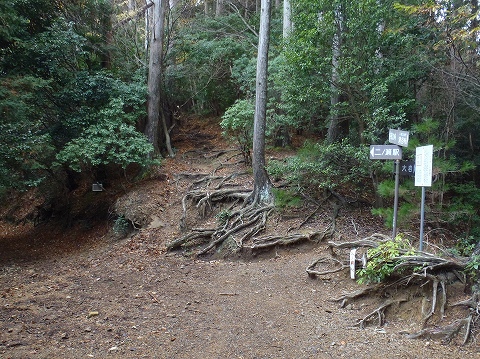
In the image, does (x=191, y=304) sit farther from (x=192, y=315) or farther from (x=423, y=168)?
(x=423, y=168)

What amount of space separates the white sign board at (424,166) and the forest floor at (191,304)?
5.27ft

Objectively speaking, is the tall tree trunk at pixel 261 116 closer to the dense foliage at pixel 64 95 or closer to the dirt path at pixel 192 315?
the dirt path at pixel 192 315

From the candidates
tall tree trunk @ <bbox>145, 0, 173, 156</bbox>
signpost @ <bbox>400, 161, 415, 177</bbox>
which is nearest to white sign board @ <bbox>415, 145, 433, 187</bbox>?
signpost @ <bbox>400, 161, 415, 177</bbox>

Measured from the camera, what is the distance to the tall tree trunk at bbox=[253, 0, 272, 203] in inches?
422

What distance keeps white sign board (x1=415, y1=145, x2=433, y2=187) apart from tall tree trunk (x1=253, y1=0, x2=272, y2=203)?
5.25 m

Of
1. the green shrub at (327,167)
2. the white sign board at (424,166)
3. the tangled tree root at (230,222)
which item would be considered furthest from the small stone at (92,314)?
the green shrub at (327,167)

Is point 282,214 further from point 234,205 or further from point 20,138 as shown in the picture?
point 20,138

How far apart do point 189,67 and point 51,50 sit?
6.46 m

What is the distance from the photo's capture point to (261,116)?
35.4 feet

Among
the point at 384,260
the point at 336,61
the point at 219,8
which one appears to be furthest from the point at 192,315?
the point at 219,8

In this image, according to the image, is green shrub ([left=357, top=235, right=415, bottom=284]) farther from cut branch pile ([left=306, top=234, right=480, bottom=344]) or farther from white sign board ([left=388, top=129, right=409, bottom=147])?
white sign board ([left=388, top=129, right=409, bottom=147])

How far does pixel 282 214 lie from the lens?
1020 cm

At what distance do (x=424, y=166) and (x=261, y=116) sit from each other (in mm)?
5706

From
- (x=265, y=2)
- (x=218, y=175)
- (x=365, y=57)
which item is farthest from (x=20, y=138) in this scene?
(x=365, y=57)
